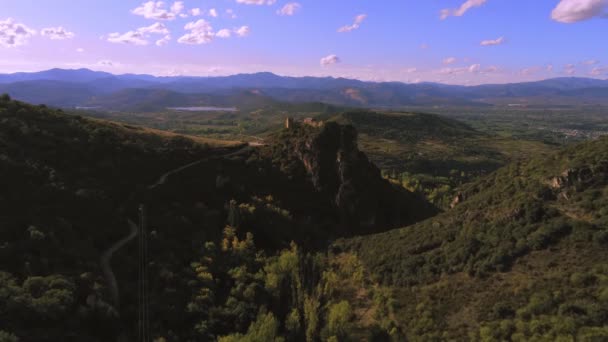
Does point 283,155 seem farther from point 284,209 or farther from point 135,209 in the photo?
point 135,209

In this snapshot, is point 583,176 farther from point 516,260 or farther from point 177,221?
point 177,221

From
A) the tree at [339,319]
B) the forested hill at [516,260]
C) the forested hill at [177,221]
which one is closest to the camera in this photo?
the forested hill at [516,260]

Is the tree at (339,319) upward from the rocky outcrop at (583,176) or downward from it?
downward

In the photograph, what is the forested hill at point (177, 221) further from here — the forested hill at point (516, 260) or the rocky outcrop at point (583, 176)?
the rocky outcrop at point (583, 176)

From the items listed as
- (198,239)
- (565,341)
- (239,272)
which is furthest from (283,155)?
(565,341)

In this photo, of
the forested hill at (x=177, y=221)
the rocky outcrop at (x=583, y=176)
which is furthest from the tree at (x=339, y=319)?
the rocky outcrop at (x=583, y=176)
